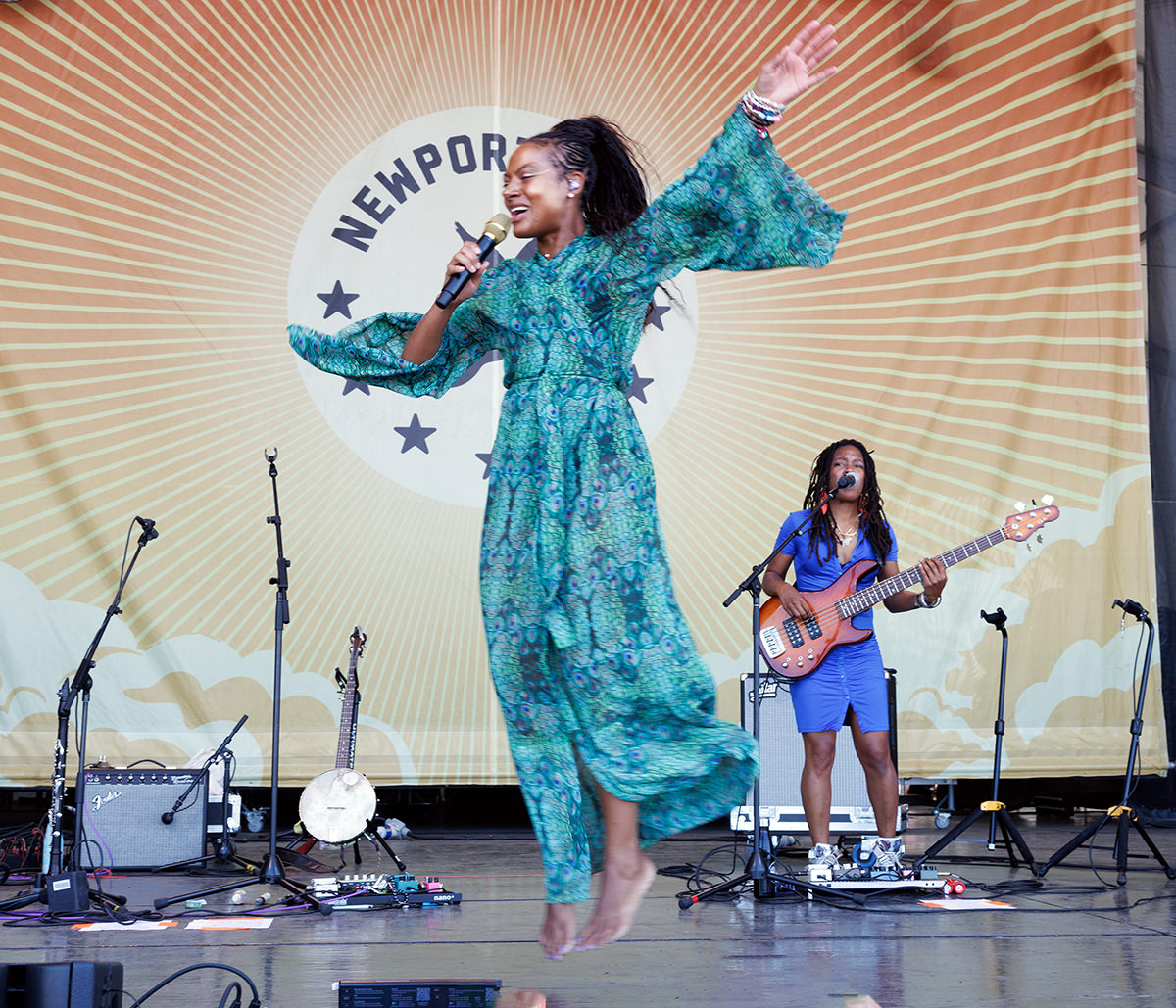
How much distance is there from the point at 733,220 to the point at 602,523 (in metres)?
0.56

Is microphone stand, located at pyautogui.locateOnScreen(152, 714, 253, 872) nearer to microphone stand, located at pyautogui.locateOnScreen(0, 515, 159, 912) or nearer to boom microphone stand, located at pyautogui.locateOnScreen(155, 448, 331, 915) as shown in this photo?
boom microphone stand, located at pyautogui.locateOnScreen(155, 448, 331, 915)

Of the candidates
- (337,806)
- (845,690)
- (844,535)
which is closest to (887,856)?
(845,690)

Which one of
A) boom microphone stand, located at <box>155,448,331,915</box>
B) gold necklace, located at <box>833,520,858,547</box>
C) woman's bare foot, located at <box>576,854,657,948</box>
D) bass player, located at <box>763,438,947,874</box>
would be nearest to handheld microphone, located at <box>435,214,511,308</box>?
woman's bare foot, located at <box>576,854,657,948</box>

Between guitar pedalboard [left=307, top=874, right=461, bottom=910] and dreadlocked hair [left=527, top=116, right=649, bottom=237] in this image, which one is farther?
guitar pedalboard [left=307, top=874, right=461, bottom=910]

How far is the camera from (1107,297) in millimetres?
6086

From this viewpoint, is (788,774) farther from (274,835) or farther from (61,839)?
(61,839)

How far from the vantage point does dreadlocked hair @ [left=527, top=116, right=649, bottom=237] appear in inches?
84.7

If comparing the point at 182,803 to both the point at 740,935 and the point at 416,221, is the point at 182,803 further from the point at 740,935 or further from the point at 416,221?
the point at 416,221

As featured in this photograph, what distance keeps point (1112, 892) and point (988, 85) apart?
413cm

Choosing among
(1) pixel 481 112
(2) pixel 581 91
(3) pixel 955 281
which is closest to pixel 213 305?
(1) pixel 481 112

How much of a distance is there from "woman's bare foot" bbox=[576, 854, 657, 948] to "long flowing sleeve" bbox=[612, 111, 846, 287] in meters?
0.99

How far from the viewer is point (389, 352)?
2.29 meters

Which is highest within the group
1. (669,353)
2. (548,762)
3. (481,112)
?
(481,112)

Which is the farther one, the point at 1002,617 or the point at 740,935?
the point at 1002,617
